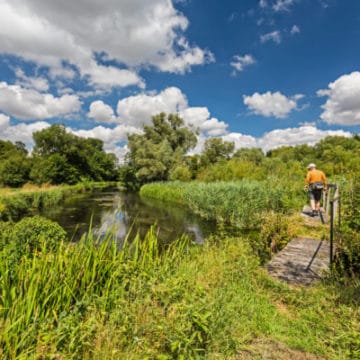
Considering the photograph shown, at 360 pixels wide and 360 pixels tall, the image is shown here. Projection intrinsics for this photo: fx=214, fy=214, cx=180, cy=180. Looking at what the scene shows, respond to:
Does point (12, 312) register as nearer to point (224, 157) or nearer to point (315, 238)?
point (315, 238)

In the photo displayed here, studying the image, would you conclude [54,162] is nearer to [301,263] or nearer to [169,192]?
[169,192]

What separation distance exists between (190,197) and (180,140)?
19067 mm

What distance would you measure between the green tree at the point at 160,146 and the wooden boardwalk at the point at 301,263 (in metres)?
23.9

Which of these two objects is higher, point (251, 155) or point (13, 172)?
point (251, 155)

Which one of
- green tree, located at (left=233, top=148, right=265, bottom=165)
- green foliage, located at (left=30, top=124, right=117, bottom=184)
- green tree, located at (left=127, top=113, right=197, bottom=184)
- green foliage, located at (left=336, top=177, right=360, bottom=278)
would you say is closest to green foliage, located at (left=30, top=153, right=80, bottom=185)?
green foliage, located at (left=30, top=124, right=117, bottom=184)

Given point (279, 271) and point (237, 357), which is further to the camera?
point (279, 271)

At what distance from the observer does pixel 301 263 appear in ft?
13.2

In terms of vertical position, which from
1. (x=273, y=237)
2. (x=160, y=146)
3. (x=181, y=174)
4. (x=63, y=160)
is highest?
(x=160, y=146)

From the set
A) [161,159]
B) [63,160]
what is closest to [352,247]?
[161,159]

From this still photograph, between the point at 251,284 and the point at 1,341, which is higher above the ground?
the point at 1,341

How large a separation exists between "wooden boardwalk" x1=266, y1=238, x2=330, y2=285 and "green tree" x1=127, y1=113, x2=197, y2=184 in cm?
2393

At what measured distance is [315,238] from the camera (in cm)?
540

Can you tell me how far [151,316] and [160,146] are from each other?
2833 cm

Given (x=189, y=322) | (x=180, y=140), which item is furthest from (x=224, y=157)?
(x=189, y=322)
